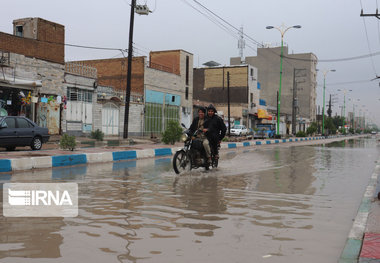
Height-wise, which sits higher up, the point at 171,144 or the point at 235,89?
the point at 235,89

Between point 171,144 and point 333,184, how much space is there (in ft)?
53.0

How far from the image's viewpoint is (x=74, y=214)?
5367mm

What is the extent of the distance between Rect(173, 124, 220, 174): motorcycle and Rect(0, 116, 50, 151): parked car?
9.27 m

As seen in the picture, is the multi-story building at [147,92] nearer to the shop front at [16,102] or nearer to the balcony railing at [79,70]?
the balcony railing at [79,70]

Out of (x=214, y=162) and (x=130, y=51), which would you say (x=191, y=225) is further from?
(x=130, y=51)

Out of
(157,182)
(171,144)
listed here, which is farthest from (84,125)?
(157,182)

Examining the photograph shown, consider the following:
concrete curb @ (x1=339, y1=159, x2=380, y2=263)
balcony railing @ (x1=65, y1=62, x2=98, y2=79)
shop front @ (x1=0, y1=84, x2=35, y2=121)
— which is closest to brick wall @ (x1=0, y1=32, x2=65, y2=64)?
balcony railing @ (x1=65, y1=62, x2=98, y2=79)

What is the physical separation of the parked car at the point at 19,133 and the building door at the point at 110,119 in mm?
14945

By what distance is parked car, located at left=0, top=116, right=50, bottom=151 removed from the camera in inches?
635

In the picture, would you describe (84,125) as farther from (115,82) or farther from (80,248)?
(80,248)

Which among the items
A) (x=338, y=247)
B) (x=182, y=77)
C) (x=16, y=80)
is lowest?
(x=338, y=247)

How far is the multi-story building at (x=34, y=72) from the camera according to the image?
906 inches

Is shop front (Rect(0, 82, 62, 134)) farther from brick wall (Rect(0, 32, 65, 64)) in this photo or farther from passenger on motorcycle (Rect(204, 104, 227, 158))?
passenger on motorcycle (Rect(204, 104, 227, 158))

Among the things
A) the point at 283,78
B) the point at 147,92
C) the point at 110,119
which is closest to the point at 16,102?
the point at 110,119
